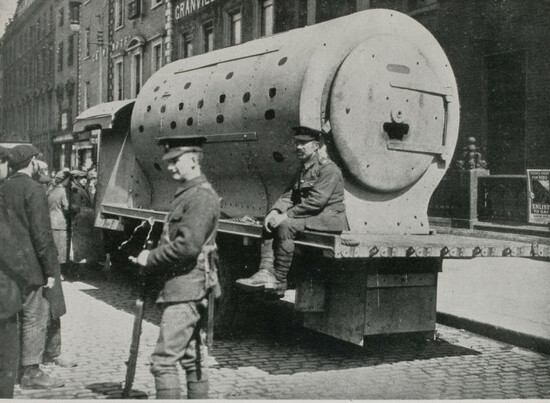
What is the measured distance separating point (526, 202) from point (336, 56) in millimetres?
7015

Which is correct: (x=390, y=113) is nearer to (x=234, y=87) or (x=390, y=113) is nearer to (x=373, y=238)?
(x=373, y=238)

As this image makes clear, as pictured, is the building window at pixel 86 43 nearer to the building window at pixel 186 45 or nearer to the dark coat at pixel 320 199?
the building window at pixel 186 45

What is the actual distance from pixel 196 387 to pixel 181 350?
29 centimetres

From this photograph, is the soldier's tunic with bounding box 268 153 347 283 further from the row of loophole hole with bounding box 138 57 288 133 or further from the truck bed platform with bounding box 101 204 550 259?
the row of loophole hole with bounding box 138 57 288 133

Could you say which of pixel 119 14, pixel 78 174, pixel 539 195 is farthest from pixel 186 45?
pixel 539 195

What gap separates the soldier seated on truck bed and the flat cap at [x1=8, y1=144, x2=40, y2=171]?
1.93 meters

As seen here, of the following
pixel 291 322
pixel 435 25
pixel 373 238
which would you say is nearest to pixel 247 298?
pixel 291 322

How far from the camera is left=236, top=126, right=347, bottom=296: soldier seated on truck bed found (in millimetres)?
5812

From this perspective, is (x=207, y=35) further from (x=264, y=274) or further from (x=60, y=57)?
(x=264, y=274)

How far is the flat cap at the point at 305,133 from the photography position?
612 centimetres

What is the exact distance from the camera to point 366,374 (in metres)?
5.86

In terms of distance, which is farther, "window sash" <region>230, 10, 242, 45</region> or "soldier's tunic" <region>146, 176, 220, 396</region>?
"window sash" <region>230, 10, 242, 45</region>

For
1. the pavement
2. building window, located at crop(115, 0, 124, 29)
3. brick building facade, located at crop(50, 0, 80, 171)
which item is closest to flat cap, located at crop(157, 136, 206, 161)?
the pavement

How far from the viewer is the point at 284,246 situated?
19.1 feet
